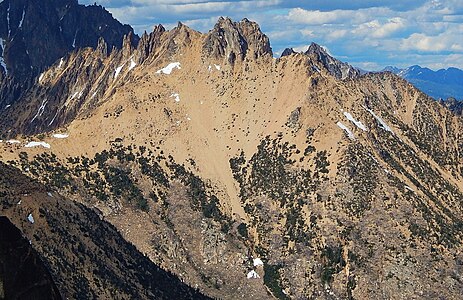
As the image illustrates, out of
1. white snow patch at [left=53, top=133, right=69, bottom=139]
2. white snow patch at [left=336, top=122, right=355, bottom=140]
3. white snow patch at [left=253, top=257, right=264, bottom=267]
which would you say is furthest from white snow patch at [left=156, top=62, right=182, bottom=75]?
white snow patch at [left=253, top=257, right=264, bottom=267]


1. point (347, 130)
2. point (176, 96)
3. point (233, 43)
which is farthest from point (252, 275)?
point (233, 43)

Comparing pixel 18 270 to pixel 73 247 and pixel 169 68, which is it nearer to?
pixel 73 247

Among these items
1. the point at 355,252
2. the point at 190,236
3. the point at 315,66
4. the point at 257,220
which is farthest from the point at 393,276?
the point at 315,66

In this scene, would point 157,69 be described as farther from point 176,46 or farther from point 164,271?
point 164,271

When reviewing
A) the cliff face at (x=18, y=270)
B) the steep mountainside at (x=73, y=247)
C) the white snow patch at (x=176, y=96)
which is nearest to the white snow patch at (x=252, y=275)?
the steep mountainside at (x=73, y=247)

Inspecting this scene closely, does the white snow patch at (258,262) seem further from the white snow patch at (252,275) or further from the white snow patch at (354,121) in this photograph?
the white snow patch at (354,121)

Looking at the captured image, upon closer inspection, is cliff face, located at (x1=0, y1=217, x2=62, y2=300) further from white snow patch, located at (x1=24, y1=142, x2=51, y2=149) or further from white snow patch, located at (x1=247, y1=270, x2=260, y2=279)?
white snow patch, located at (x1=24, y1=142, x2=51, y2=149)
